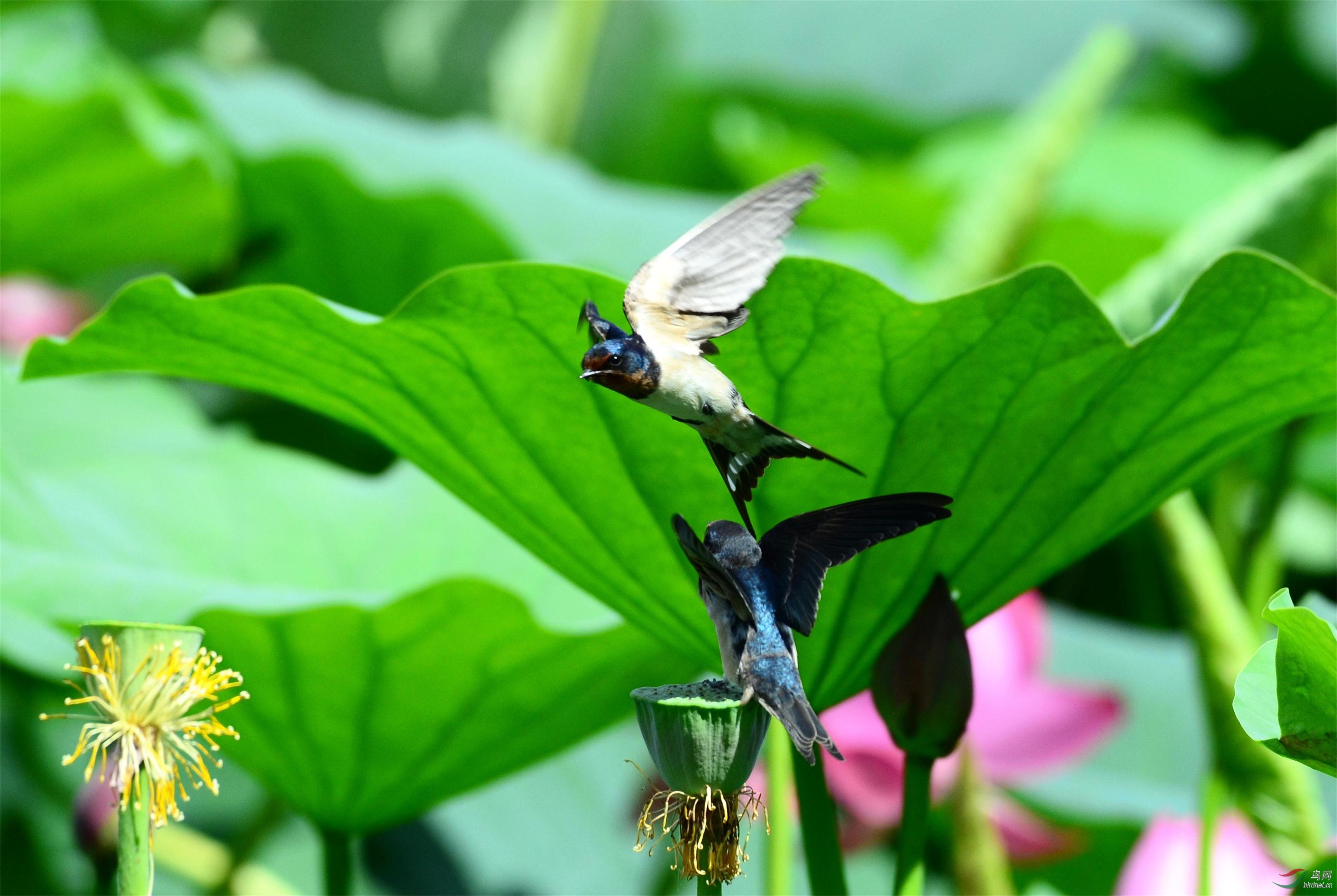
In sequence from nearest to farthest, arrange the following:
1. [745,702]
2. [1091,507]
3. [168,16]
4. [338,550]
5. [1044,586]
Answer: [745,702]
[1091,507]
[338,550]
[1044,586]
[168,16]

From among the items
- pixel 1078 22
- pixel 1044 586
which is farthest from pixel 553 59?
pixel 1078 22

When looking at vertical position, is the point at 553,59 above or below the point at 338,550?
above

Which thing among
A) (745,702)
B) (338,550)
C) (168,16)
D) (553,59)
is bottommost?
(745,702)

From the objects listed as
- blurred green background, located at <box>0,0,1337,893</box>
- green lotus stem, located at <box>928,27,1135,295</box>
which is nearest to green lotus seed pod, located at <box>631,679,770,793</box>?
blurred green background, located at <box>0,0,1337,893</box>

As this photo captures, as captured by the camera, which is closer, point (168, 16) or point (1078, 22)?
point (168, 16)

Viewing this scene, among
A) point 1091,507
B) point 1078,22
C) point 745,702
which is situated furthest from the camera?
point 1078,22

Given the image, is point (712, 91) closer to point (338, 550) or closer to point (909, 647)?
point (338, 550)

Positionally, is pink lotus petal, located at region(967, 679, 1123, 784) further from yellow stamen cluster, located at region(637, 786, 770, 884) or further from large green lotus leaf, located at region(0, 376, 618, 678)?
yellow stamen cluster, located at region(637, 786, 770, 884)
